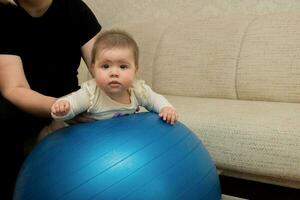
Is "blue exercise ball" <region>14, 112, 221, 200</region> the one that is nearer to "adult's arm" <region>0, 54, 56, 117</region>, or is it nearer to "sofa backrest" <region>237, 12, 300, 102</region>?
"adult's arm" <region>0, 54, 56, 117</region>

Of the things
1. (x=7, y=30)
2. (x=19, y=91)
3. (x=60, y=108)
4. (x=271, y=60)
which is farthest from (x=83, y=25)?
(x=271, y=60)

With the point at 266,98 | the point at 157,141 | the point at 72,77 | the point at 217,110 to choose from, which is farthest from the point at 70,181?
the point at 266,98

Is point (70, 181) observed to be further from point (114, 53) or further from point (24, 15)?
point (24, 15)

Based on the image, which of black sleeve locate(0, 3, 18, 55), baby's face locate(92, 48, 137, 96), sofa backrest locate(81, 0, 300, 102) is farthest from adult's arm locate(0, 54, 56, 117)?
sofa backrest locate(81, 0, 300, 102)

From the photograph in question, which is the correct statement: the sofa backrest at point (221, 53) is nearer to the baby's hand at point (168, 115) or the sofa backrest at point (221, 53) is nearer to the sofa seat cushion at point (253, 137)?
the sofa seat cushion at point (253, 137)

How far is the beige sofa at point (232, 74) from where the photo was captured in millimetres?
1343

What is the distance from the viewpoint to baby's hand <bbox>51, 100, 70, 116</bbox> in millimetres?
1069

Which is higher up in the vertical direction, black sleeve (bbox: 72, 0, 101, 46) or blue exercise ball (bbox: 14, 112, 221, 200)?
black sleeve (bbox: 72, 0, 101, 46)

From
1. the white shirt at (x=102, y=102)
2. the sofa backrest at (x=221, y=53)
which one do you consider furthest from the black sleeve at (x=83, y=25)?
the sofa backrest at (x=221, y=53)

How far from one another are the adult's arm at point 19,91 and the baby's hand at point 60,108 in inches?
3.9

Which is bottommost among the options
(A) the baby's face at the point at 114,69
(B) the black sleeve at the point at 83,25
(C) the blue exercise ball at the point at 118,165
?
(C) the blue exercise ball at the point at 118,165

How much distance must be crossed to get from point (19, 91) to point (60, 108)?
0.76ft

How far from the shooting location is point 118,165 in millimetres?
946

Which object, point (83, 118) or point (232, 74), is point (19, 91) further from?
point (232, 74)
